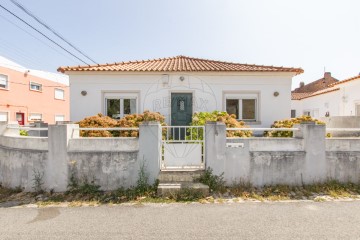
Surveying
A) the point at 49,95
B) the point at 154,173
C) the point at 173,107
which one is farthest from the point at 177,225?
the point at 49,95

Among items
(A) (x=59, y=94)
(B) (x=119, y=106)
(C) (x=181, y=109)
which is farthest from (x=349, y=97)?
(A) (x=59, y=94)

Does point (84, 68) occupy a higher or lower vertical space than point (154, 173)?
higher

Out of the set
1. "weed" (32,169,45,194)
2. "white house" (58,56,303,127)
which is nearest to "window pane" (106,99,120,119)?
"white house" (58,56,303,127)

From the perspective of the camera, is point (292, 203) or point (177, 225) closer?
point (177, 225)

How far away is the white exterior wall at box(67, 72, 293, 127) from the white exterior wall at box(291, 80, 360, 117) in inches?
237

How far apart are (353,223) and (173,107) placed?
261 inches

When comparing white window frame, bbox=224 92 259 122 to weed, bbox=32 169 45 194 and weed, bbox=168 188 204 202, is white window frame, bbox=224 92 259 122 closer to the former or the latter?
weed, bbox=168 188 204 202

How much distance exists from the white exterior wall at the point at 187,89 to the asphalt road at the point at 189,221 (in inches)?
199

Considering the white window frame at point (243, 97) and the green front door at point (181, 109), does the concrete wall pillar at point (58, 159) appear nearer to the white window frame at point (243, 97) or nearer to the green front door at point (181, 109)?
the green front door at point (181, 109)

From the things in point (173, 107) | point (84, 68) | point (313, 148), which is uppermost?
point (84, 68)

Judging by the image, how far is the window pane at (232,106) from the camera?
352 inches

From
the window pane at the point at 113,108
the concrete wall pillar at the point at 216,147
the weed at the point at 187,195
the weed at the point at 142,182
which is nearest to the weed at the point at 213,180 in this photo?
the concrete wall pillar at the point at 216,147

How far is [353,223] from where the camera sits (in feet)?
11.3

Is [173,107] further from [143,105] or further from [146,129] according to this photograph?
[146,129]
